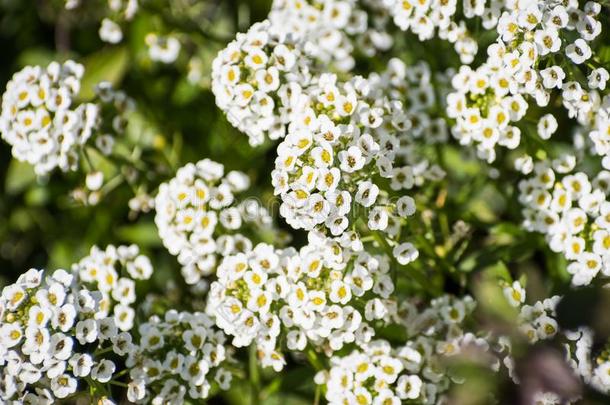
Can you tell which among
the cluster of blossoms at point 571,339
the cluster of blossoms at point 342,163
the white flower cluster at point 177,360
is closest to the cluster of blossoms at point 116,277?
the white flower cluster at point 177,360

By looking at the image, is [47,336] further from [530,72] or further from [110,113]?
[530,72]

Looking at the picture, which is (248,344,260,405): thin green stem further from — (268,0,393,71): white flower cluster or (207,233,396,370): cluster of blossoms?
(268,0,393,71): white flower cluster

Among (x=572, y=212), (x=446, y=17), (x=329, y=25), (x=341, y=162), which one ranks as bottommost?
(x=572, y=212)

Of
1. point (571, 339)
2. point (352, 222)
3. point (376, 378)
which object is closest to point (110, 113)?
point (352, 222)

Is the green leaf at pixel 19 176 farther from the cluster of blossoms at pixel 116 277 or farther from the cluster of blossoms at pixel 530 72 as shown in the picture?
the cluster of blossoms at pixel 530 72

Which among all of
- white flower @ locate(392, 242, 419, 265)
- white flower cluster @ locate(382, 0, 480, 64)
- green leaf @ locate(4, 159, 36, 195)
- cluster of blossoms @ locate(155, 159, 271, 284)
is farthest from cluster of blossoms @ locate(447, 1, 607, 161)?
green leaf @ locate(4, 159, 36, 195)
